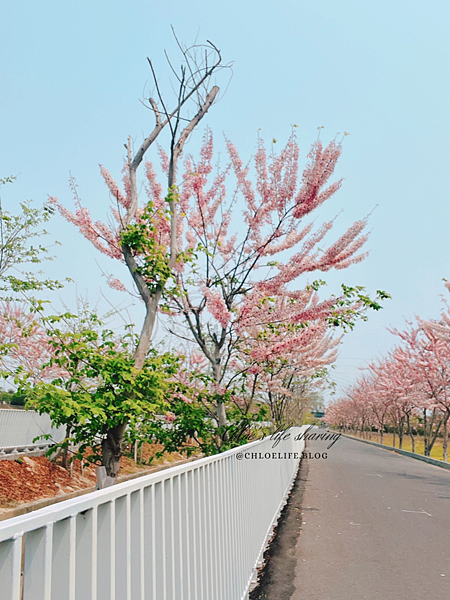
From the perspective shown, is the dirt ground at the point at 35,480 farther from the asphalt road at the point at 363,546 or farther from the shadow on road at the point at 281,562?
the asphalt road at the point at 363,546

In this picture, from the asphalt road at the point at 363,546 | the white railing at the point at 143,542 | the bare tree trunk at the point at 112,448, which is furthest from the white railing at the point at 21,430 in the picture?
the white railing at the point at 143,542

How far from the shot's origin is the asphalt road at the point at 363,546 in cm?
618

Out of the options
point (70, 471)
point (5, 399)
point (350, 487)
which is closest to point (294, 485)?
point (350, 487)

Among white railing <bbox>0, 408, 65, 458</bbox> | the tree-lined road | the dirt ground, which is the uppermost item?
white railing <bbox>0, 408, 65, 458</bbox>

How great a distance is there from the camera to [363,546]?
335 inches

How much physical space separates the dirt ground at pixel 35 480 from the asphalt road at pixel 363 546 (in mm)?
3670

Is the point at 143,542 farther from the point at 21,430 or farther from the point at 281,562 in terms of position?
the point at 21,430

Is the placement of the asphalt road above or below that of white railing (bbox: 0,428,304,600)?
below

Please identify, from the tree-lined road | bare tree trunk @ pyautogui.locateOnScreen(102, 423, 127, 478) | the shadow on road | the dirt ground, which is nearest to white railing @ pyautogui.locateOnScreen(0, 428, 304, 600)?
the shadow on road

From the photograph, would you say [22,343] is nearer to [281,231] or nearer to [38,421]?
[38,421]

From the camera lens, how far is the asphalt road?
618cm

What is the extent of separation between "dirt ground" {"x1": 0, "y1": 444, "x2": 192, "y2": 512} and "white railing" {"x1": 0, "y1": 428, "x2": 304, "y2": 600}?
24.0 ft

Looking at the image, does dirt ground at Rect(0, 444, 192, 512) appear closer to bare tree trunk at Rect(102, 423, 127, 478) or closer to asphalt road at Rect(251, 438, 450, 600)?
asphalt road at Rect(251, 438, 450, 600)

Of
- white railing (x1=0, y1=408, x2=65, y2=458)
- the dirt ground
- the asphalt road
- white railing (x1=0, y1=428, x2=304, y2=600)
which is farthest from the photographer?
white railing (x1=0, y1=408, x2=65, y2=458)
